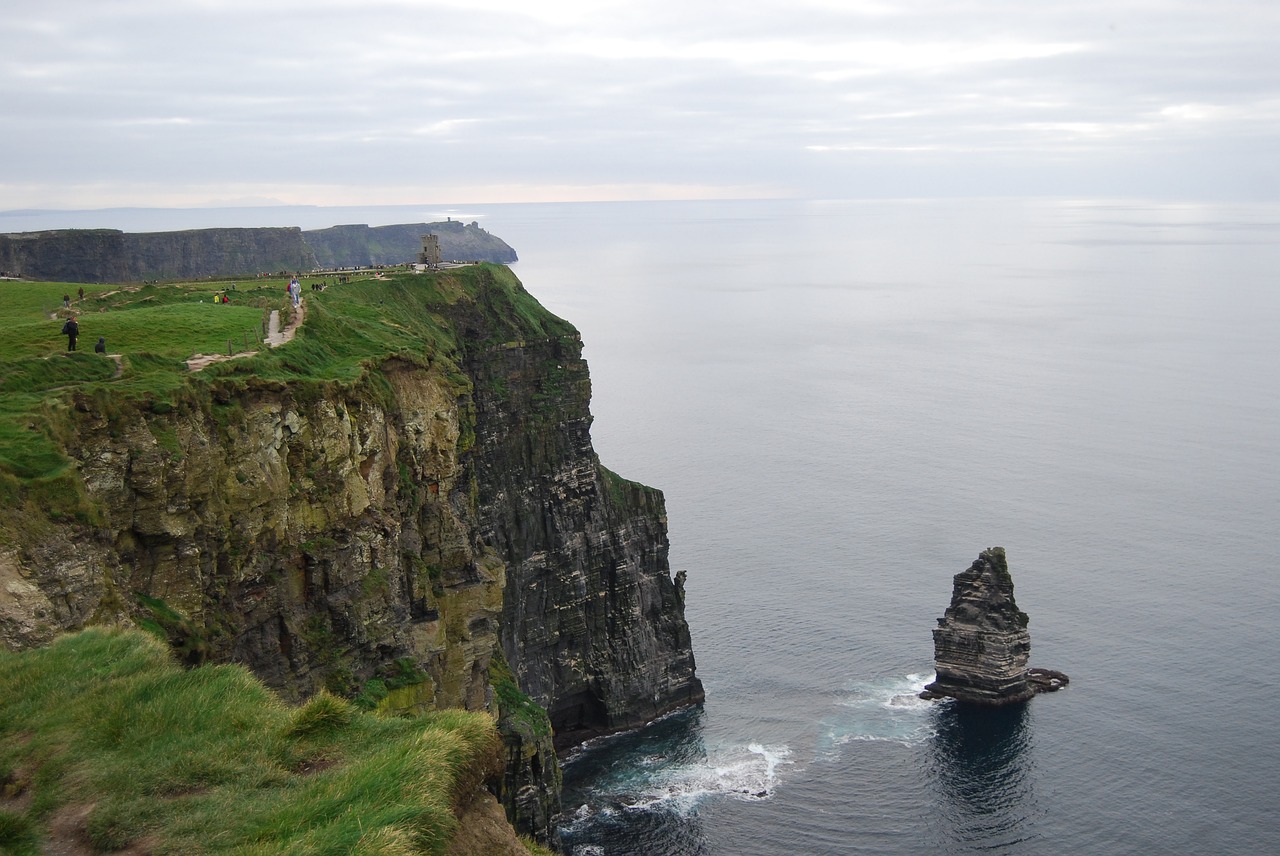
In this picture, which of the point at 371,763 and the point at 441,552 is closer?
the point at 371,763

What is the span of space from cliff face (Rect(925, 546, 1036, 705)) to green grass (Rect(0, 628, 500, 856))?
2976 inches

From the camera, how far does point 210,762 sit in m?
24.9

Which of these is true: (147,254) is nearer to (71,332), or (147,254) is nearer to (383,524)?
(71,332)

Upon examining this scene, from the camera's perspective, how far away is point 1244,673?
93688mm

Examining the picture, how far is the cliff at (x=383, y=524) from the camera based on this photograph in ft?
135

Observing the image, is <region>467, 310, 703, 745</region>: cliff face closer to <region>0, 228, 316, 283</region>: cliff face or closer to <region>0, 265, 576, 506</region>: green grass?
<region>0, 265, 576, 506</region>: green grass

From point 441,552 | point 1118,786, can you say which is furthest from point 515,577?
point 1118,786

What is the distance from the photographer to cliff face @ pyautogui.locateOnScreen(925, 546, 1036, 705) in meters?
94.2

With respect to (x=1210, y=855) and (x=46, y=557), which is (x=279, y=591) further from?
(x=1210, y=855)

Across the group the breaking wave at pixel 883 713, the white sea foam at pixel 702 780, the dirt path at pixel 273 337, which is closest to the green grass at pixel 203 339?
the dirt path at pixel 273 337

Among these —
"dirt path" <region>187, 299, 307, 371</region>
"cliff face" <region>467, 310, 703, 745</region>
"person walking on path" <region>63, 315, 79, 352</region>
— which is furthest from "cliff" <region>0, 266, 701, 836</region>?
"person walking on path" <region>63, 315, 79, 352</region>

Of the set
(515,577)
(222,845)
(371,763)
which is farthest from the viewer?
(515,577)

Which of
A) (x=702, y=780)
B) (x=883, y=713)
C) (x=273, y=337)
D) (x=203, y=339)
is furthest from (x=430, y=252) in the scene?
(x=883, y=713)

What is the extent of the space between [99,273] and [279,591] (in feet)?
294
